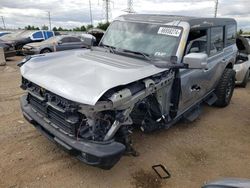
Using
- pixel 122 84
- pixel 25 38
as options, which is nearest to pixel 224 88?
pixel 122 84

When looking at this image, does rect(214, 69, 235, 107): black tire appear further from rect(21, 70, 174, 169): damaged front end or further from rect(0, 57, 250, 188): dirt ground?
rect(21, 70, 174, 169): damaged front end

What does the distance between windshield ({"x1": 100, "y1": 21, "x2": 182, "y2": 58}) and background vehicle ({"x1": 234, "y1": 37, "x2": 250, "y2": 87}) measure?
196 inches

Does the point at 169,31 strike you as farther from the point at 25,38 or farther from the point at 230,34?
the point at 25,38

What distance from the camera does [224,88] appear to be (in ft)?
20.5

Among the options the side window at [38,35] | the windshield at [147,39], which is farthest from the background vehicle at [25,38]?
the windshield at [147,39]

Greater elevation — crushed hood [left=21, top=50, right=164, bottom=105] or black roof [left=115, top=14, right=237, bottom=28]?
black roof [left=115, top=14, right=237, bottom=28]

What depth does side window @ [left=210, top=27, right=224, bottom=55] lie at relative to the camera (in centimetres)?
542

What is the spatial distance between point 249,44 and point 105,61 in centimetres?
694

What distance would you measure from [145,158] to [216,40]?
301 cm

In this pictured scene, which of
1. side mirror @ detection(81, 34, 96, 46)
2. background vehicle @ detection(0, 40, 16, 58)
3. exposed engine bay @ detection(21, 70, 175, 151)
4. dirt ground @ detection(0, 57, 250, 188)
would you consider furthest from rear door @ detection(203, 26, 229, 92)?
background vehicle @ detection(0, 40, 16, 58)

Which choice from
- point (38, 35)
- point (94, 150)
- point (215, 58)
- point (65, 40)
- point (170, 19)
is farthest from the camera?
point (38, 35)

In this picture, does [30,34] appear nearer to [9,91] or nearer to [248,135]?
[9,91]

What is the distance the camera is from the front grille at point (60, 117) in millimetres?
3125

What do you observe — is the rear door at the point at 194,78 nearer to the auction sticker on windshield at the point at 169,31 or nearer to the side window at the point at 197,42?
the side window at the point at 197,42
